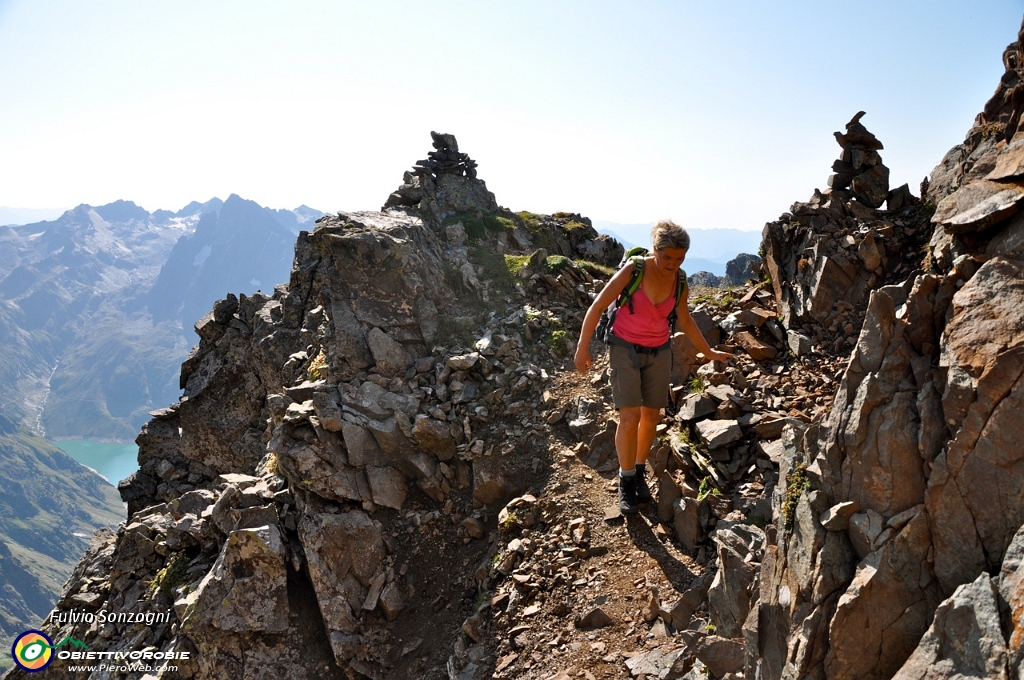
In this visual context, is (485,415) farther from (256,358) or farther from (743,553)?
(256,358)

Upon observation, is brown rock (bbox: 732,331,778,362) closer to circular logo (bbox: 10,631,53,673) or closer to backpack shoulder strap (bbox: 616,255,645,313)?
backpack shoulder strap (bbox: 616,255,645,313)

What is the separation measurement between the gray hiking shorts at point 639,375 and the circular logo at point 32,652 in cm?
1447

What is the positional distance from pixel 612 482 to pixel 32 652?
46.4ft

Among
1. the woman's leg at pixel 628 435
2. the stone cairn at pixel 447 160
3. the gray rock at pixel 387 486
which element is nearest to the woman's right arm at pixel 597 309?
the woman's leg at pixel 628 435

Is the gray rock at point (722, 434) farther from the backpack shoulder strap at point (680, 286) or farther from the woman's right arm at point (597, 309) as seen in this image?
the woman's right arm at point (597, 309)

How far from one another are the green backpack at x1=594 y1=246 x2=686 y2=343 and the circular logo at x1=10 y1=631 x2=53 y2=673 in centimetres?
1463

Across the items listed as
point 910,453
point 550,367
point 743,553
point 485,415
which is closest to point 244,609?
point 485,415

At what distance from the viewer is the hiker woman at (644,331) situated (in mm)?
7453

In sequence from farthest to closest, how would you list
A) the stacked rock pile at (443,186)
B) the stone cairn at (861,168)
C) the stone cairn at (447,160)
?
1. the stone cairn at (447,160)
2. the stacked rock pile at (443,186)
3. the stone cairn at (861,168)

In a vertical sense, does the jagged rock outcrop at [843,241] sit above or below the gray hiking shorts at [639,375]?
above

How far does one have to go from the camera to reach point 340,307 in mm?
13516

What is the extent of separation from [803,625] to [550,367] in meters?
8.46

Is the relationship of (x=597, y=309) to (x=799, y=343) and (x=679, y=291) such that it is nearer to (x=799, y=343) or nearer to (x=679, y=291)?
(x=679, y=291)

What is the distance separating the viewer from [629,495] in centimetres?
845
